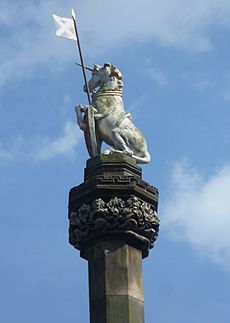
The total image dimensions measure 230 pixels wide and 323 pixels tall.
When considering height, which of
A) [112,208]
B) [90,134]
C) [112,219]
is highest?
[90,134]

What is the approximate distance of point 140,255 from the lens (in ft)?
88.9

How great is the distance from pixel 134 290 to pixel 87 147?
4.79m

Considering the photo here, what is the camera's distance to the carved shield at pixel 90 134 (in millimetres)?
Answer: 28922

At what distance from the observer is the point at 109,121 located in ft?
96.2

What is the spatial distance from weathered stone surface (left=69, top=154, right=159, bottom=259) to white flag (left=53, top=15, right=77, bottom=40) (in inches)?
193

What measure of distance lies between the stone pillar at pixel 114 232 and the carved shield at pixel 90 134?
3.57 feet

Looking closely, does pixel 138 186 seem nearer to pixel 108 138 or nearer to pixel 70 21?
pixel 108 138

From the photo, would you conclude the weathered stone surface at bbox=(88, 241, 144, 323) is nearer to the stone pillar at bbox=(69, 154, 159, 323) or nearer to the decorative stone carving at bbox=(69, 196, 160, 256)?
the stone pillar at bbox=(69, 154, 159, 323)

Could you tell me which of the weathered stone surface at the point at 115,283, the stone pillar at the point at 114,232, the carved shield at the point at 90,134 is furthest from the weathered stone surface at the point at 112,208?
the carved shield at the point at 90,134

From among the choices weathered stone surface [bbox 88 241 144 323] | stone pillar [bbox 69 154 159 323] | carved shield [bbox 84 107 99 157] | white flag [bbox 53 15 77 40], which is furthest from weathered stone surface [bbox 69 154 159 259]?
white flag [bbox 53 15 77 40]

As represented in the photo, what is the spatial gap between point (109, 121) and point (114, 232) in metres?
3.91

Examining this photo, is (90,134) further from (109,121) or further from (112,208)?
(112,208)

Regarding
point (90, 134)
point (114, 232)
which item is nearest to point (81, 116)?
point (90, 134)

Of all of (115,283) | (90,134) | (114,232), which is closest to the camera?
(115,283)
